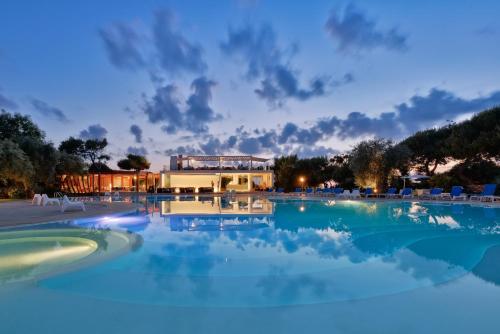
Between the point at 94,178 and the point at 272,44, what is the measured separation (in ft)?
80.4

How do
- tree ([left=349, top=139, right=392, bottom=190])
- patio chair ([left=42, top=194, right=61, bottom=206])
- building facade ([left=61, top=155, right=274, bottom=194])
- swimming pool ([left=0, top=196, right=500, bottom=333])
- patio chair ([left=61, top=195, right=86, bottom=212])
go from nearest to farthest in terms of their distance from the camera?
swimming pool ([left=0, top=196, right=500, bottom=333]) < patio chair ([left=61, top=195, right=86, bottom=212]) < patio chair ([left=42, top=194, right=61, bottom=206]) < tree ([left=349, top=139, right=392, bottom=190]) < building facade ([left=61, top=155, right=274, bottom=194])

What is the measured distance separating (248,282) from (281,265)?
979mm

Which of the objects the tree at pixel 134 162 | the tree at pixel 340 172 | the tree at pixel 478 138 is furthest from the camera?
the tree at pixel 134 162

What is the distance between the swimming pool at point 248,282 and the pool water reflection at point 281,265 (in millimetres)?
22

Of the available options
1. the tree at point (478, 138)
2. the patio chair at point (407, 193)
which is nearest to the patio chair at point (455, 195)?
the patio chair at point (407, 193)

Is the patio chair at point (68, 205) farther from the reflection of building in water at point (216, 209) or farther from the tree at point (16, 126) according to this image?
the tree at point (16, 126)

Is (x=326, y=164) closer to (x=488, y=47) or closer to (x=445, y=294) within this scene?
(x=488, y=47)

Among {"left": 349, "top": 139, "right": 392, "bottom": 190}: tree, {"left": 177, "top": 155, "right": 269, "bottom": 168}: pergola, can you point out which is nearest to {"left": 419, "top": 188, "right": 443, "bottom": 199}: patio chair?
{"left": 349, "top": 139, "right": 392, "bottom": 190}: tree

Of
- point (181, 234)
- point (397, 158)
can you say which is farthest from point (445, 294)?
point (397, 158)

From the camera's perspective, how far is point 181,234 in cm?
780

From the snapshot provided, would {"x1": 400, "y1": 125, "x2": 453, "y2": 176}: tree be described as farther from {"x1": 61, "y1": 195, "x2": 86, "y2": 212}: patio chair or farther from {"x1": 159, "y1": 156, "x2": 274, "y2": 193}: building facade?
{"x1": 61, "y1": 195, "x2": 86, "y2": 212}: patio chair

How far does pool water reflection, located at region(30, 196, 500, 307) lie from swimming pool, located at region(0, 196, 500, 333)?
2 cm

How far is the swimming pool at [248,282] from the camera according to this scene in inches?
118

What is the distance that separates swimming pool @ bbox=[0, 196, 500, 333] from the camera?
9.83 ft
